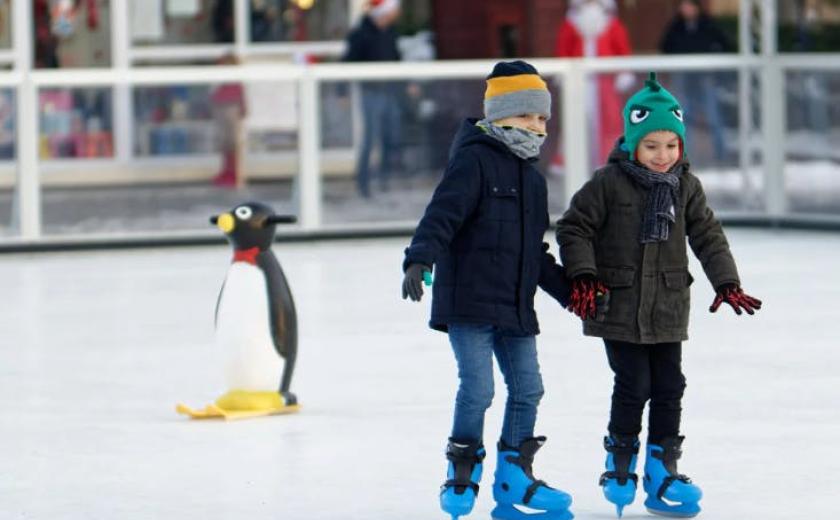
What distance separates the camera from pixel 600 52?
16.2 m

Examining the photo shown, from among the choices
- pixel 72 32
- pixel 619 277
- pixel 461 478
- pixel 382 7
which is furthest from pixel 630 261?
pixel 72 32

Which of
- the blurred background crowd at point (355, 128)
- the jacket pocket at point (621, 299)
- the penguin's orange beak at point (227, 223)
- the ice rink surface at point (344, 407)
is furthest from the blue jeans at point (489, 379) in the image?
the blurred background crowd at point (355, 128)

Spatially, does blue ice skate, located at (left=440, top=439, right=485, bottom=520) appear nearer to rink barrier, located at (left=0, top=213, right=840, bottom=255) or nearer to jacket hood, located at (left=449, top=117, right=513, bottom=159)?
jacket hood, located at (left=449, top=117, right=513, bottom=159)

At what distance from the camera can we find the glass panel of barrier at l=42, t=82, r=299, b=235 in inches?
578

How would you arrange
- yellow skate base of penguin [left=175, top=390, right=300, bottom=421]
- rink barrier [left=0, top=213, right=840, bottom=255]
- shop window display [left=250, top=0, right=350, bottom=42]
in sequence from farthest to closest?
shop window display [left=250, top=0, right=350, bottom=42]
rink barrier [left=0, top=213, right=840, bottom=255]
yellow skate base of penguin [left=175, top=390, right=300, bottom=421]

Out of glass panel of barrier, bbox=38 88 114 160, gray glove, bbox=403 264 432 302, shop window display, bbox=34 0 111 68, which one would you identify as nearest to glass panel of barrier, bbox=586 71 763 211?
glass panel of barrier, bbox=38 88 114 160

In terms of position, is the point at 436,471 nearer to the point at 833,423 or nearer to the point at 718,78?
the point at 833,423

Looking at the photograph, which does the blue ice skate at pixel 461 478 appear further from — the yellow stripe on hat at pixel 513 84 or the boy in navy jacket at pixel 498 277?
the yellow stripe on hat at pixel 513 84

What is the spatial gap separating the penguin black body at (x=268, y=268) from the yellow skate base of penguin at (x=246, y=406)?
1.1 inches

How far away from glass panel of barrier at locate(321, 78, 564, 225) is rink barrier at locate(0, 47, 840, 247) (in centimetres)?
8

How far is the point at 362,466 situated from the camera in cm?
698

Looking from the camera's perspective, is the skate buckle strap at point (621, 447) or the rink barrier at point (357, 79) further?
the rink barrier at point (357, 79)

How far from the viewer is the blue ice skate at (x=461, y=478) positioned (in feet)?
19.2

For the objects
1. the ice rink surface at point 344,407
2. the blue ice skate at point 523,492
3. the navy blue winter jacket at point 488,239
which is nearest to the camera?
the navy blue winter jacket at point 488,239
